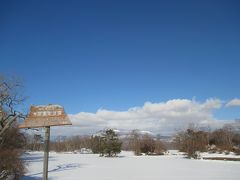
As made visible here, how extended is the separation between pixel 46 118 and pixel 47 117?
0.14 feet

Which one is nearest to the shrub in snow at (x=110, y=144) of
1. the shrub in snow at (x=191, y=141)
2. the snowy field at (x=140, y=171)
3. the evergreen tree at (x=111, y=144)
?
the evergreen tree at (x=111, y=144)

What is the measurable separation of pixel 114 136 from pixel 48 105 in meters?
43.5

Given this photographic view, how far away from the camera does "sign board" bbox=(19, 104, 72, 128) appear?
884 centimetres

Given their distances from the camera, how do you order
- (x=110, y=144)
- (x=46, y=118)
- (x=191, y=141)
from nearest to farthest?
(x=46, y=118) < (x=191, y=141) < (x=110, y=144)

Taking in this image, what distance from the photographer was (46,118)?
895 cm

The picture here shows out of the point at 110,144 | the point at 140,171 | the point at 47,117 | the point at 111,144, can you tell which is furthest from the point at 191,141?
the point at 47,117

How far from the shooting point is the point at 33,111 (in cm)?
916

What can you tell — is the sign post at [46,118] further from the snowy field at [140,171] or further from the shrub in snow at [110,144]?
the shrub in snow at [110,144]

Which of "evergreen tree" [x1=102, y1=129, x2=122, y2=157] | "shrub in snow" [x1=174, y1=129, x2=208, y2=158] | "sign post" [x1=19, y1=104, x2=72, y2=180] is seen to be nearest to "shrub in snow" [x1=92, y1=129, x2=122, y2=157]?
"evergreen tree" [x1=102, y1=129, x2=122, y2=157]

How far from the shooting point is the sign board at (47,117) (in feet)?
29.0

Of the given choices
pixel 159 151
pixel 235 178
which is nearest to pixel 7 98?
pixel 235 178

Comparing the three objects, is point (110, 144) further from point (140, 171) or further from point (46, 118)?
point (46, 118)

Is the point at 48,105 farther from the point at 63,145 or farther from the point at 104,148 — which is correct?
the point at 63,145

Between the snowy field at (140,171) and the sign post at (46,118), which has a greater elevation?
the sign post at (46,118)
